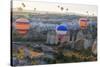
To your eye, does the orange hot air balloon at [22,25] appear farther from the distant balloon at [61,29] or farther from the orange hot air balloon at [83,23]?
the orange hot air balloon at [83,23]

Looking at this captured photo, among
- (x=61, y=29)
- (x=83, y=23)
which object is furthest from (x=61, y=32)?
(x=83, y=23)

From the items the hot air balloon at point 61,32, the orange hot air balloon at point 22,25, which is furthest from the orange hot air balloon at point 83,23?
the orange hot air balloon at point 22,25

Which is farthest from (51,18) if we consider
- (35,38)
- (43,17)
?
(35,38)

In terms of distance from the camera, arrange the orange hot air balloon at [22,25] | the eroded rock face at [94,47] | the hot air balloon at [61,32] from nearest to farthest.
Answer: the orange hot air balloon at [22,25] < the hot air balloon at [61,32] < the eroded rock face at [94,47]

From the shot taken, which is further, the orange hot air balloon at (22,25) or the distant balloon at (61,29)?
the distant balloon at (61,29)

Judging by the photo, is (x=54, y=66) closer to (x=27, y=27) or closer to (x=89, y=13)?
(x=27, y=27)

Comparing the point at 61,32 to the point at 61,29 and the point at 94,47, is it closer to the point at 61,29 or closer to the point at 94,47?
the point at 61,29

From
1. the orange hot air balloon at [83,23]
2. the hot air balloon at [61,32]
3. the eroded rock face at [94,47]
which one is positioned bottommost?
the eroded rock face at [94,47]

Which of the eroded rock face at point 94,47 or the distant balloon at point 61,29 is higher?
the distant balloon at point 61,29

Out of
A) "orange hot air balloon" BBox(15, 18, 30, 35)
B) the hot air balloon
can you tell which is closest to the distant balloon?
the hot air balloon
